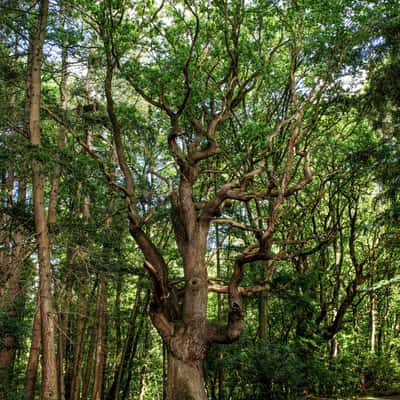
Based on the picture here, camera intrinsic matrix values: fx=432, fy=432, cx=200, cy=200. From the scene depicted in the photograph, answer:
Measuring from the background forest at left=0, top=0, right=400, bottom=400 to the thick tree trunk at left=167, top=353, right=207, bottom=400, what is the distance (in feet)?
0.08

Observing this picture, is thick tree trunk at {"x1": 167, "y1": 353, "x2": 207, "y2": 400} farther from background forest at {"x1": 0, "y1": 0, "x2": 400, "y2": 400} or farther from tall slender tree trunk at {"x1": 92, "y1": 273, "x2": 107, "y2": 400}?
tall slender tree trunk at {"x1": 92, "y1": 273, "x2": 107, "y2": 400}

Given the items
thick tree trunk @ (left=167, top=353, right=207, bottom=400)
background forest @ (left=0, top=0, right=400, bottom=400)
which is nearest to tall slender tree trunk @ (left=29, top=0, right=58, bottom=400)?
background forest @ (left=0, top=0, right=400, bottom=400)

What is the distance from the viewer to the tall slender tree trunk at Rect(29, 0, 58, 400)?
283 inches

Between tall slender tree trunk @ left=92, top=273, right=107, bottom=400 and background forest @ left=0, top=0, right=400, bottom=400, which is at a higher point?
background forest @ left=0, top=0, right=400, bottom=400

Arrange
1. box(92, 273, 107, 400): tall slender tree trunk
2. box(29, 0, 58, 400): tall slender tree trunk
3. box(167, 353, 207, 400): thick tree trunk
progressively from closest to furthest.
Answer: box(29, 0, 58, 400): tall slender tree trunk < box(167, 353, 207, 400): thick tree trunk < box(92, 273, 107, 400): tall slender tree trunk

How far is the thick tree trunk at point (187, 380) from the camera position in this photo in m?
7.59

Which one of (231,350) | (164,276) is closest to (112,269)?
(164,276)

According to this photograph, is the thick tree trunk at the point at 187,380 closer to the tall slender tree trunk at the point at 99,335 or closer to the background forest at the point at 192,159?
the background forest at the point at 192,159

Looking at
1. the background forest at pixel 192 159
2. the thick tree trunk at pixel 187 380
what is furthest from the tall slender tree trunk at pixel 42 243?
the thick tree trunk at pixel 187 380

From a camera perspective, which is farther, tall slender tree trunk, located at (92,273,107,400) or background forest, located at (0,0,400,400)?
tall slender tree trunk, located at (92,273,107,400)

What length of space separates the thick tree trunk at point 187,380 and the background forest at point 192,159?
0.03 metres

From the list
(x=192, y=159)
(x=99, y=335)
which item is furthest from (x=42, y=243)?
(x=99, y=335)

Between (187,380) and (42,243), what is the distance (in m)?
3.55

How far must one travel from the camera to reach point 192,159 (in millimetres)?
9797
